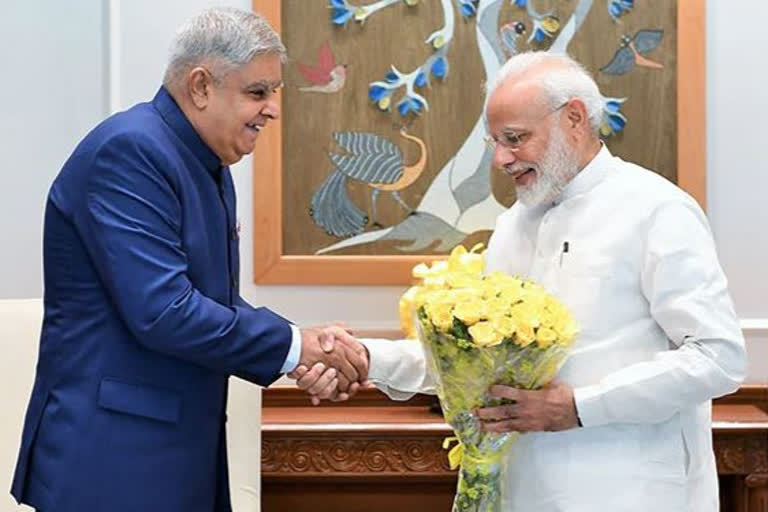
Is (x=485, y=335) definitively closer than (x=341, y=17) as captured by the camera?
Yes

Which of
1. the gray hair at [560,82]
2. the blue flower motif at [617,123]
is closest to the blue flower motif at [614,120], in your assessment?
the blue flower motif at [617,123]

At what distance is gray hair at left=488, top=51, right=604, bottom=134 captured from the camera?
2457mm

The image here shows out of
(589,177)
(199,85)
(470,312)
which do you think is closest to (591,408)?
(470,312)

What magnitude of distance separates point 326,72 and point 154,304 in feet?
5.13

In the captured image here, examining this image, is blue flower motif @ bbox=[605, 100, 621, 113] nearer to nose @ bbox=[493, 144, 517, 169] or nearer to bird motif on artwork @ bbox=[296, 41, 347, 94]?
bird motif on artwork @ bbox=[296, 41, 347, 94]

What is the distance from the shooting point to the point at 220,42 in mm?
2367

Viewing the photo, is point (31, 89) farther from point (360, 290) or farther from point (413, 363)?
point (413, 363)

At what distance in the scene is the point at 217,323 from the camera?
7.59ft

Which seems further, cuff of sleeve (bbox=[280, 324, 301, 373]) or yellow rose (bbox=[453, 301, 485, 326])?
cuff of sleeve (bbox=[280, 324, 301, 373])

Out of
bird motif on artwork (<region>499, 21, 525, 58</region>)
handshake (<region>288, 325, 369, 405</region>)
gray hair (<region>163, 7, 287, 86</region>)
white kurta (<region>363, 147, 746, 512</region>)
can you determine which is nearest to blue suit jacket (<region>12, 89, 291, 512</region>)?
gray hair (<region>163, 7, 287, 86</region>)

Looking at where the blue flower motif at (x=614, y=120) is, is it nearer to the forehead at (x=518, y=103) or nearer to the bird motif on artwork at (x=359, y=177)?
the bird motif on artwork at (x=359, y=177)

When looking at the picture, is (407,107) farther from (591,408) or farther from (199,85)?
(591,408)

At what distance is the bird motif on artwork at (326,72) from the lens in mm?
3629

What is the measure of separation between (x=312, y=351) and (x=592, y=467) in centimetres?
66
